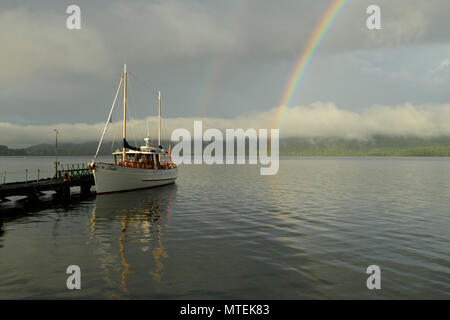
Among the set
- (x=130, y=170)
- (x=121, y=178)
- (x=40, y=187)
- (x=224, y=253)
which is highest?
(x=130, y=170)

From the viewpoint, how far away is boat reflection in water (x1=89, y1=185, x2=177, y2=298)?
35.6 ft

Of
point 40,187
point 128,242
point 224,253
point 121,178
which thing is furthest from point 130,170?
point 224,253

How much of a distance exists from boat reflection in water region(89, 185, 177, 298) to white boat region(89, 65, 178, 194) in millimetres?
7631

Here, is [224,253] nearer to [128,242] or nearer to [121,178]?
[128,242]

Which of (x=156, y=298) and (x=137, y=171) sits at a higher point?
(x=137, y=171)

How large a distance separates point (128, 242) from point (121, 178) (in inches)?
938

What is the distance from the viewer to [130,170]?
38688mm

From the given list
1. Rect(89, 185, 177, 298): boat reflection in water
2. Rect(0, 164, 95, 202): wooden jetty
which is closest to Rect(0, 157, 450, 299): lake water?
Rect(89, 185, 177, 298): boat reflection in water

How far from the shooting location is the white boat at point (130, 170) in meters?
35.8

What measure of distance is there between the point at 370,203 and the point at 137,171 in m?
29.3

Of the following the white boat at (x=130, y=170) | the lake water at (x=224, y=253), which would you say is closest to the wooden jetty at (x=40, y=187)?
the white boat at (x=130, y=170)
